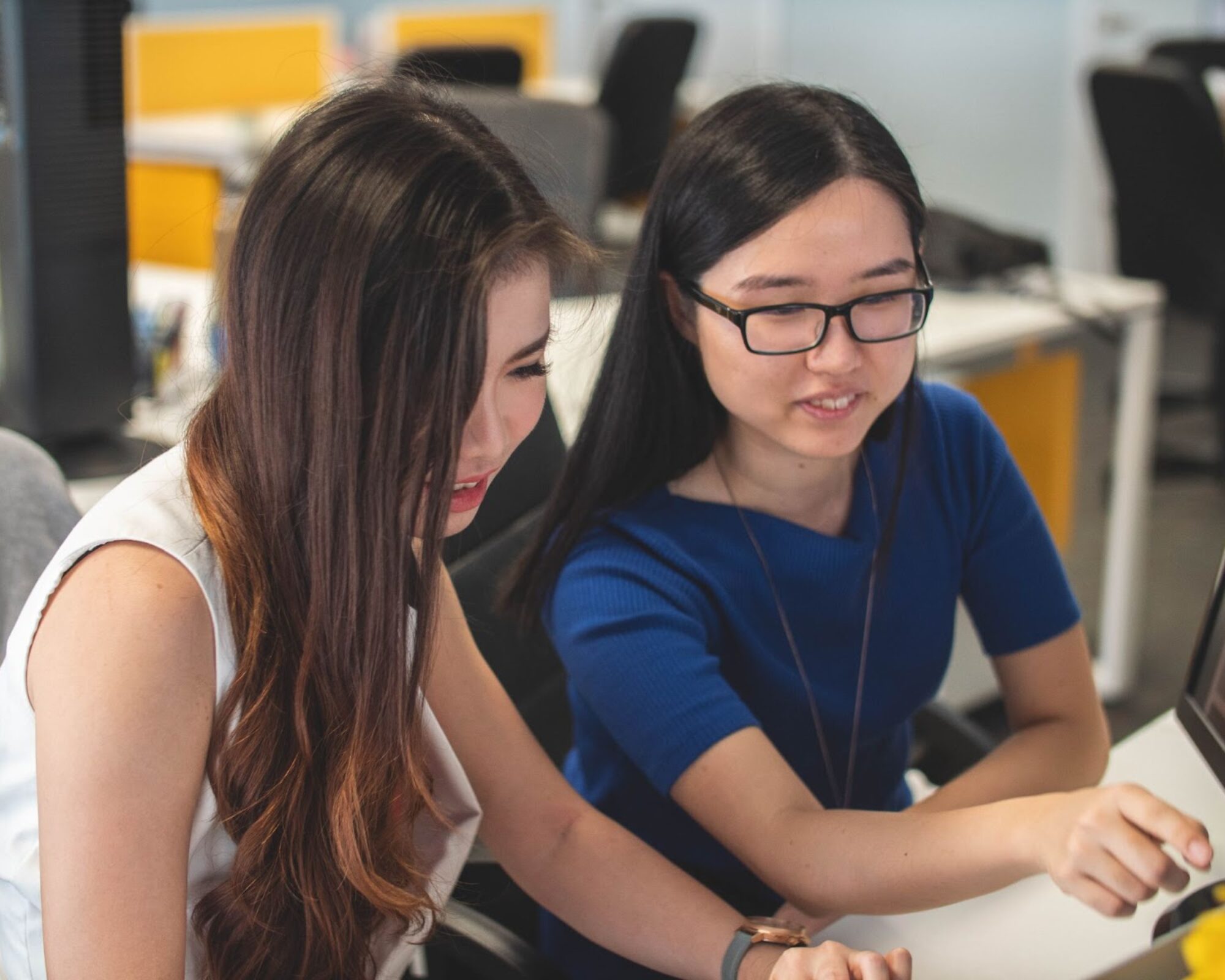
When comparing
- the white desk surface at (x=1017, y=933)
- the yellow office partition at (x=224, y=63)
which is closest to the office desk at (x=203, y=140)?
the yellow office partition at (x=224, y=63)

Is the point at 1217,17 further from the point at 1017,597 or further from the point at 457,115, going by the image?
the point at 457,115

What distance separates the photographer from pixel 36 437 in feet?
5.86

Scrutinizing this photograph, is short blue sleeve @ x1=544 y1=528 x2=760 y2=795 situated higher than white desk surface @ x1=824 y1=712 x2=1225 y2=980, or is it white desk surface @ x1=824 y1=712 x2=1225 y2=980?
short blue sleeve @ x1=544 y1=528 x2=760 y2=795

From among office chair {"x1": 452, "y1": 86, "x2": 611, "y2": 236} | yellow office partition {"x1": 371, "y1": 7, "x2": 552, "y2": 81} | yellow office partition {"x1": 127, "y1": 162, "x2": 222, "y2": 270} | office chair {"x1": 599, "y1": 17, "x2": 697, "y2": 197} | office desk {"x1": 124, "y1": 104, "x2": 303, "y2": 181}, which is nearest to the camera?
office chair {"x1": 452, "y1": 86, "x2": 611, "y2": 236}

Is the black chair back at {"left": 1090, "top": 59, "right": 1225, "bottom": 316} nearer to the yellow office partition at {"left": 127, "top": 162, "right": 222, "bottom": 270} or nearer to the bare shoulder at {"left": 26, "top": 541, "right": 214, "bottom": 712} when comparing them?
the yellow office partition at {"left": 127, "top": 162, "right": 222, "bottom": 270}

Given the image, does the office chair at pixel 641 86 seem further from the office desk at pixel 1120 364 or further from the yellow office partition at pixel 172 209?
the office desk at pixel 1120 364

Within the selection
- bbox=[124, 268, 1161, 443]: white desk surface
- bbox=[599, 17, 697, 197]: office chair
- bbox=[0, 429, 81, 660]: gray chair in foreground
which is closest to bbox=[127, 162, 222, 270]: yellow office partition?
bbox=[124, 268, 1161, 443]: white desk surface

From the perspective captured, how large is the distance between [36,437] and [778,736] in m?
1.02

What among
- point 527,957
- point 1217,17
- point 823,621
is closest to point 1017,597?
point 823,621

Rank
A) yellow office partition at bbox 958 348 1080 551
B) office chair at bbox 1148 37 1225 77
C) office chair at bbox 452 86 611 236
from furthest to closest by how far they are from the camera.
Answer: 1. office chair at bbox 1148 37 1225 77
2. office chair at bbox 452 86 611 236
3. yellow office partition at bbox 958 348 1080 551

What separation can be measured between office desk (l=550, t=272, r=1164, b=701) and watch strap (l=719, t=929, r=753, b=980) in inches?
60.7

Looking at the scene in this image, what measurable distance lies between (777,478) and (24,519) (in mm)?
A: 616

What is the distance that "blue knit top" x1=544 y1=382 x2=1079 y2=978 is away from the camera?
1167mm

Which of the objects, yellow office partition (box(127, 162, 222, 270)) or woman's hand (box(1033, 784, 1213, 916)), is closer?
woman's hand (box(1033, 784, 1213, 916))
